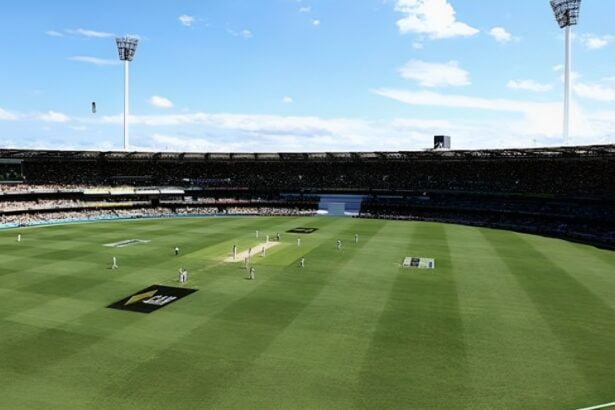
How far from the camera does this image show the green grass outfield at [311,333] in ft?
46.1

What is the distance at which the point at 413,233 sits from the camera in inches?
1953

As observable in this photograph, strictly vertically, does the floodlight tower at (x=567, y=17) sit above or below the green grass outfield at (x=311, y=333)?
above

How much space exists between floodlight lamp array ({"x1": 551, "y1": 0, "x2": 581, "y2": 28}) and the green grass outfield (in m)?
38.0

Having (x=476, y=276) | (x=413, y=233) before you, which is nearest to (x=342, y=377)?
(x=476, y=276)

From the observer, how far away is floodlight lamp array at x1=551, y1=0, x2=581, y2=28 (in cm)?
5712

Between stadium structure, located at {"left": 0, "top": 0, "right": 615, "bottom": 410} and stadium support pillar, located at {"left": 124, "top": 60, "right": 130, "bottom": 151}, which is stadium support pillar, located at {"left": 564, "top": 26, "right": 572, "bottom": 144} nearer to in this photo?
stadium structure, located at {"left": 0, "top": 0, "right": 615, "bottom": 410}

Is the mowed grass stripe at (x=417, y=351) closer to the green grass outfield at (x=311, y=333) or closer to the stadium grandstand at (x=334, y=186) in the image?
the green grass outfield at (x=311, y=333)

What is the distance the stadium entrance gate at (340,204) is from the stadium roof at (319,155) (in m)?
7.03

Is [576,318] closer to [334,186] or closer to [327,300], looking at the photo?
[327,300]

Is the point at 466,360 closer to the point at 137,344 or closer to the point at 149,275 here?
the point at 137,344

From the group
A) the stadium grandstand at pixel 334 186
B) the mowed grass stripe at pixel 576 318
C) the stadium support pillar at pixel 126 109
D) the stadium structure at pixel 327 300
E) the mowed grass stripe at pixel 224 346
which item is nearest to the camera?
the mowed grass stripe at pixel 224 346

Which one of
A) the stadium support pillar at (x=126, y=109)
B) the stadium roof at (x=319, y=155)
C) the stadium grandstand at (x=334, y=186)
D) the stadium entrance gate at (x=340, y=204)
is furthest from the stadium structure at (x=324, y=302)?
the stadium support pillar at (x=126, y=109)

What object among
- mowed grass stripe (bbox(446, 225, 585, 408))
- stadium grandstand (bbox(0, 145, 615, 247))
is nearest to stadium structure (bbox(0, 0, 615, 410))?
mowed grass stripe (bbox(446, 225, 585, 408))

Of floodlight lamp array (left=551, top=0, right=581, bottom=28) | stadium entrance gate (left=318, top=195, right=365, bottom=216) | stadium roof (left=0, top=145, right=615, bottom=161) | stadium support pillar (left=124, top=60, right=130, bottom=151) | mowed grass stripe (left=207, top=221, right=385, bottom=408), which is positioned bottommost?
mowed grass stripe (left=207, top=221, right=385, bottom=408)
